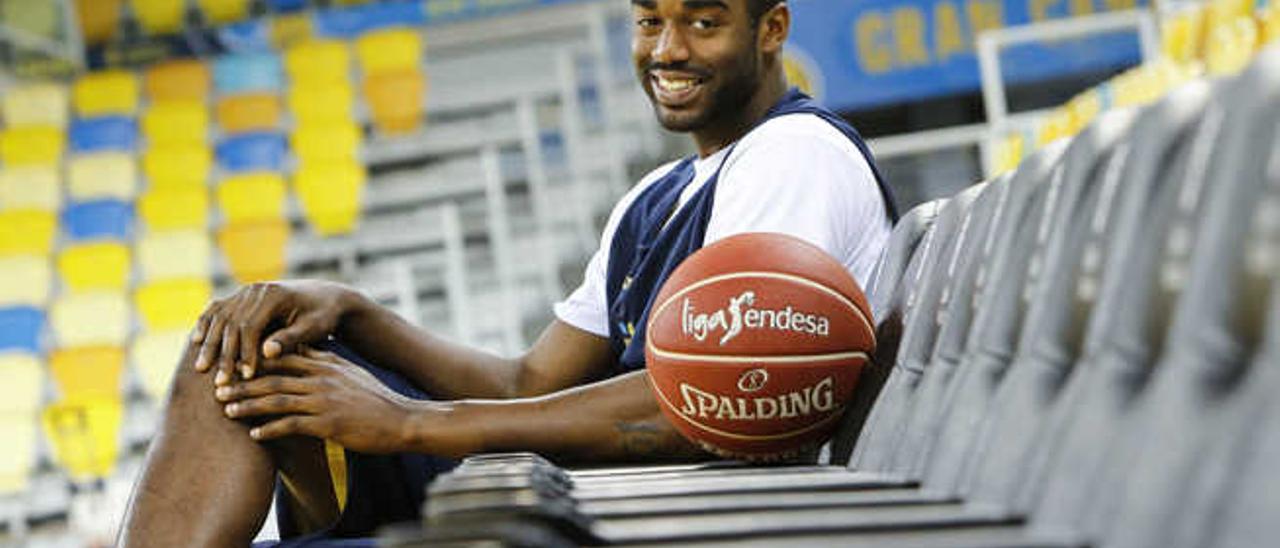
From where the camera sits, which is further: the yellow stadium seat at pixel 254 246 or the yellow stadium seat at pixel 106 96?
the yellow stadium seat at pixel 106 96

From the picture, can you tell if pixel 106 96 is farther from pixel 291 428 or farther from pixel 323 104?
pixel 291 428

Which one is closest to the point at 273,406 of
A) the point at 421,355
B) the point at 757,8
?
the point at 421,355

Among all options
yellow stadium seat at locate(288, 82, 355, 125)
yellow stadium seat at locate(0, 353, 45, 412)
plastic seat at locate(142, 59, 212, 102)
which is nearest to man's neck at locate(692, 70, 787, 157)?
yellow stadium seat at locate(0, 353, 45, 412)

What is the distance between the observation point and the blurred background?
6324 millimetres

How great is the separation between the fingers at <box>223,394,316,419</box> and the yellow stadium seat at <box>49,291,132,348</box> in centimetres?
543

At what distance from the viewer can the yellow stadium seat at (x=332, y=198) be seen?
715 centimetres

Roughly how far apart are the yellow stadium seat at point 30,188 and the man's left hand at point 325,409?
20.8 ft

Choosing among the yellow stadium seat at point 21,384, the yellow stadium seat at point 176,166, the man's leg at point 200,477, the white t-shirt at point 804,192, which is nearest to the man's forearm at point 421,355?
the man's leg at point 200,477

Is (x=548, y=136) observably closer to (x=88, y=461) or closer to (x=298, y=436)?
(x=88, y=461)

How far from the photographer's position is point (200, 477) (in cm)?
165

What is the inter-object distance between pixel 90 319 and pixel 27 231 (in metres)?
0.81

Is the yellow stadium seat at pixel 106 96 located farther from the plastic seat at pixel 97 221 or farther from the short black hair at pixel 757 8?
the short black hair at pixel 757 8

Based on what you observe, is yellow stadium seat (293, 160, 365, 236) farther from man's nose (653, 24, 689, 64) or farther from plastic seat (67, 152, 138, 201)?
man's nose (653, 24, 689, 64)

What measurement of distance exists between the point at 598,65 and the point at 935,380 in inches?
249
